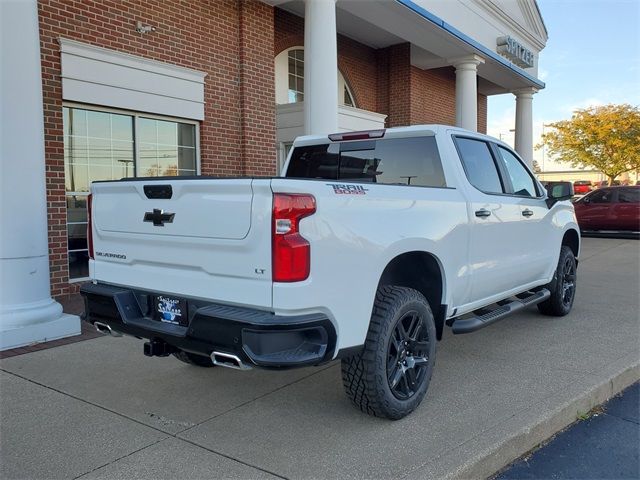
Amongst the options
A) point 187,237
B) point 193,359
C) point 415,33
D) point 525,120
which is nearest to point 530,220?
point 193,359

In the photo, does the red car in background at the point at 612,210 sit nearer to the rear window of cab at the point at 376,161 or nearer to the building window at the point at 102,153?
the building window at the point at 102,153

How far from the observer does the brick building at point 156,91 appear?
210 inches

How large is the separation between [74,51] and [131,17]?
1.15 meters

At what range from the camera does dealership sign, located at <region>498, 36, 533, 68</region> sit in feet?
47.6

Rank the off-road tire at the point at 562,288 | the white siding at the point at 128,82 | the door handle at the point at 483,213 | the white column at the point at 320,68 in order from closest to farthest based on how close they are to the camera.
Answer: the door handle at the point at 483,213 → the off-road tire at the point at 562,288 → the white siding at the point at 128,82 → the white column at the point at 320,68

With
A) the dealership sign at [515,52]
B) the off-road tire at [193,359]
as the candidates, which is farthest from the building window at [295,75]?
the off-road tire at [193,359]

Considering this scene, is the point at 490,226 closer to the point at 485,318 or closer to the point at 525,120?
the point at 485,318

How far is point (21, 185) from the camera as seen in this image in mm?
5289

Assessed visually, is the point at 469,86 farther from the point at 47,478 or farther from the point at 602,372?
the point at 47,478

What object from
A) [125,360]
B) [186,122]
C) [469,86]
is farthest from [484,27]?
[125,360]

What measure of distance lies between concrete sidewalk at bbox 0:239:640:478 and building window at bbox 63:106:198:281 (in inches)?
103

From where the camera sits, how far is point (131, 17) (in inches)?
315

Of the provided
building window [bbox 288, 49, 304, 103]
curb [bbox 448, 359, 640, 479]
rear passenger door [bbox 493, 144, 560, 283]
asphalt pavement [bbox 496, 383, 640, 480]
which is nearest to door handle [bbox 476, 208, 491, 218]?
rear passenger door [bbox 493, 144, 560, 283]

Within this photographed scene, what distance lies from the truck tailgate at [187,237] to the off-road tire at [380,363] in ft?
2.69
